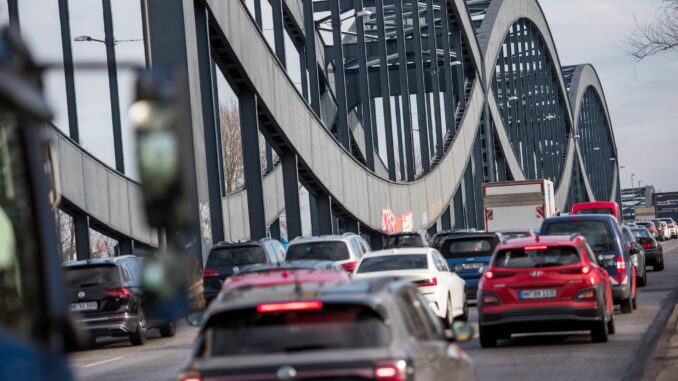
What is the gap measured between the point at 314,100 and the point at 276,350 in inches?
1777

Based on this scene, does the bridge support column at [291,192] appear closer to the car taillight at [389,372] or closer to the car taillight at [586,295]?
the car taillight at [586,295]

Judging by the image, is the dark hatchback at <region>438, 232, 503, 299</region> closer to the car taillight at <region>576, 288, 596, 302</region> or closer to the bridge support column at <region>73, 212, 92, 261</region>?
the bridge support column at <region>73, 212, 92, 261</region>

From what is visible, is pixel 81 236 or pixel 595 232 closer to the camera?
pixel 595 232

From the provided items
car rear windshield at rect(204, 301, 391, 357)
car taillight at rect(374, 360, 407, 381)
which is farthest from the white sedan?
car taillight at rect(374, 360, 407, 381)

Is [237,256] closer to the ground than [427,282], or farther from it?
farther from it

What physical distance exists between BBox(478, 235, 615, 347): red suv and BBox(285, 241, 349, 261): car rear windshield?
1035 cm

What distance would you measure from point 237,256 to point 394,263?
6199 mm

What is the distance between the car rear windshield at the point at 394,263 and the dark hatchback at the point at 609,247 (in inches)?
127

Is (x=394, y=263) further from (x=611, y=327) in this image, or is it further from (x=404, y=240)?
(x=404, y=240)

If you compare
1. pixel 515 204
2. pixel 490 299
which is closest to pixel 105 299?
pixel 490 299

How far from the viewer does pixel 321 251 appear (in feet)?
99.2

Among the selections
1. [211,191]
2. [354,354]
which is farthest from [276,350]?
[211,191]

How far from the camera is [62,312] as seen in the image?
167 inches

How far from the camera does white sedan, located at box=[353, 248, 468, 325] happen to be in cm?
2330
